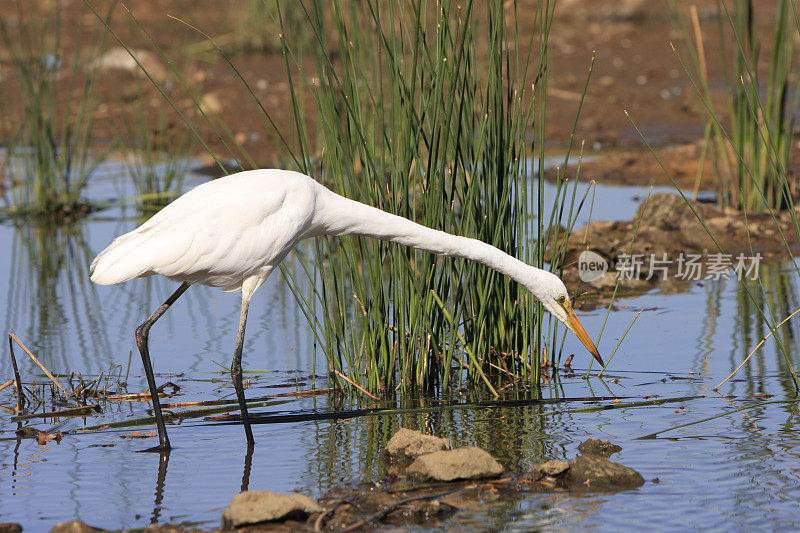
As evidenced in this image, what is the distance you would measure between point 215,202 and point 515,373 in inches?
73.2

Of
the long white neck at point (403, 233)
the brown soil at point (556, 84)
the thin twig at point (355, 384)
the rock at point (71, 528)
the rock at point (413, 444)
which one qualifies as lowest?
the rock at point (71, 528)

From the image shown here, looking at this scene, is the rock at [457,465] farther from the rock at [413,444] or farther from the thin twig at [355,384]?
the thin twig at [355,384]

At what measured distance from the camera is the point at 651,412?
5277 millimetres

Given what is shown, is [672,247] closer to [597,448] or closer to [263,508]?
[597,448]

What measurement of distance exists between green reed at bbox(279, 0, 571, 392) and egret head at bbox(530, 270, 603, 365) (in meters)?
0.32

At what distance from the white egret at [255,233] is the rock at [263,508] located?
3.93ft

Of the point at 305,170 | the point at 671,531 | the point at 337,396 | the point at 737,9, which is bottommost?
the point at 671,531

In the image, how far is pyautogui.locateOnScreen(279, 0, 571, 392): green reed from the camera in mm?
5254

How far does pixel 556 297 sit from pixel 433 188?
2.71 feet

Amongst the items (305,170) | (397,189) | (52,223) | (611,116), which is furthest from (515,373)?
(611,116)

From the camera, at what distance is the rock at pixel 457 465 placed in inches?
166

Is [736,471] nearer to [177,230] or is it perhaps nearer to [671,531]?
[671,531]

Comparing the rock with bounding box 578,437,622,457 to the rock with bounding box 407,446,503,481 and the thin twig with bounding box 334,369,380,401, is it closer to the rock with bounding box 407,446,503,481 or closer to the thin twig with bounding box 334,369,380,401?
the rock with bounding box 407,446,503,481

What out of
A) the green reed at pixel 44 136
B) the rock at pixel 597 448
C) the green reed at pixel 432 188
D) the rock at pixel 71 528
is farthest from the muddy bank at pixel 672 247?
the green reed at pixel 44 136
